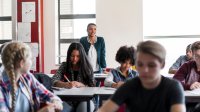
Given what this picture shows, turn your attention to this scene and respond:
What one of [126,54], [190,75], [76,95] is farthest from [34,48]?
[190,75]

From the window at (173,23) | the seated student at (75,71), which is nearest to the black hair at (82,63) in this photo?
the seated student at (75,71)

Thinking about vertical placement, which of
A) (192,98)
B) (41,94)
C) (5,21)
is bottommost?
(192,98)

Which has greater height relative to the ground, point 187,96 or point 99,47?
point 99,47

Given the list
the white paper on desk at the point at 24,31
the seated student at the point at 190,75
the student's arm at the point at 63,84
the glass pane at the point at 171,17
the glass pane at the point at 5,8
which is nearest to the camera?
the seated student at the point at 190,75

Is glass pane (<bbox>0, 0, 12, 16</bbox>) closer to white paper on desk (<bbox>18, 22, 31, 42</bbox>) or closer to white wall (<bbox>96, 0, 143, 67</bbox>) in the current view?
white paper on desk (<bbox>18, 22, 31, 42</bbox>)

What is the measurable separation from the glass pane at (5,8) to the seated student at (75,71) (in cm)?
437

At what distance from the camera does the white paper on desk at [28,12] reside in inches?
275

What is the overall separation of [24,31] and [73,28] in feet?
3.56

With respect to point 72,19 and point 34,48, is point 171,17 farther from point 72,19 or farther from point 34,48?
point 34,48

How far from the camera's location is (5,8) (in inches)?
292

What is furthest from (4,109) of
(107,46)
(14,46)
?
(107,46)

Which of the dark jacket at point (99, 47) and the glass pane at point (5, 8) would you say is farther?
the glass pane at point (5, 8)

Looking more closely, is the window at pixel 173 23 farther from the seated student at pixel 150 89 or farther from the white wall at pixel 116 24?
the seated student at pixel 150 89

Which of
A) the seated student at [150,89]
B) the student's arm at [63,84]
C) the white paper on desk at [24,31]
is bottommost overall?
the student's arm at [63,84]
